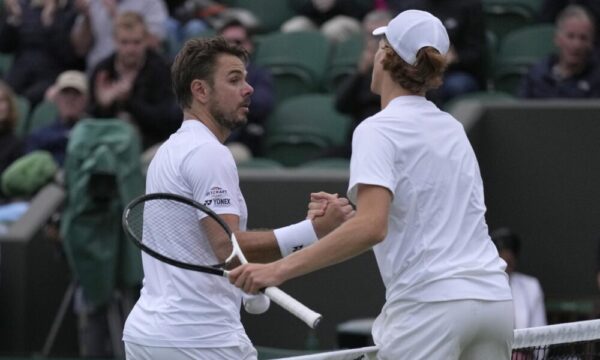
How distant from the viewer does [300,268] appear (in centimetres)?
442

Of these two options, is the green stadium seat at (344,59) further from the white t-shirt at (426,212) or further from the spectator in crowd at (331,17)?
the white t-shirt at (426,212)

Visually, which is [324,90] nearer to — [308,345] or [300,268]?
[308,345]

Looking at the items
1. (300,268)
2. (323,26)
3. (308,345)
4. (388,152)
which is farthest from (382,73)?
(323,26)

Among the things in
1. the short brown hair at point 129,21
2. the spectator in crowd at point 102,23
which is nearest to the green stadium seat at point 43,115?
the spectator in crowd at point 102,23

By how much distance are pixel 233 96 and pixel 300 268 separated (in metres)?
0.80

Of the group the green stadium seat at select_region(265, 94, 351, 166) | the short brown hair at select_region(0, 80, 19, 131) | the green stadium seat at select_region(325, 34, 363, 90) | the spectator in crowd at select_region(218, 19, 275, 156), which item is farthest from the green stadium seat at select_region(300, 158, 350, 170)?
the short brown hair at select_region(0, 80, 19, 131)

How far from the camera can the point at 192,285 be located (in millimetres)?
4832

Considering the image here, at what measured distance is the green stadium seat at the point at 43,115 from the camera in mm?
11297

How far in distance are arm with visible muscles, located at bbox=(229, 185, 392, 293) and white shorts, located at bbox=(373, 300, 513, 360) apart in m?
0.32

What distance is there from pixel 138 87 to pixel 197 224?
5574 millimetres

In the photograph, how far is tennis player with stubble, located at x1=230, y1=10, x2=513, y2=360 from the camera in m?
4.50

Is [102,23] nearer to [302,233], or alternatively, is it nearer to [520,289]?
[520,289]

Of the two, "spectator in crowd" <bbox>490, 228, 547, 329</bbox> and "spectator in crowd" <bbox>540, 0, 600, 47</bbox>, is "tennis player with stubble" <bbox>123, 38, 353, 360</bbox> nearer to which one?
"spectator in crowd" <bbox>490, 228, 547, 329</bbox>

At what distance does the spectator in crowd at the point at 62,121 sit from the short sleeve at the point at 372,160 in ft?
20.8
